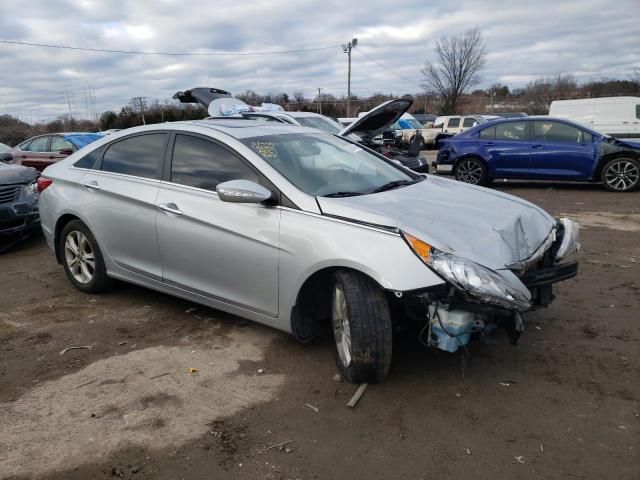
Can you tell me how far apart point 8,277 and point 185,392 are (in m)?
3.77

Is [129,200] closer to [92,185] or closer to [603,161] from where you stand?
[92,185]

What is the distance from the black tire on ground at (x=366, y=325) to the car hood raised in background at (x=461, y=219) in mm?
369

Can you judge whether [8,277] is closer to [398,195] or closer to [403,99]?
[398,195]

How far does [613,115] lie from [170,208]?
55.6 feet

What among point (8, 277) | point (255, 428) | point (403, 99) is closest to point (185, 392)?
point (255, 428)

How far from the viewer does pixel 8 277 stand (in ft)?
19.5

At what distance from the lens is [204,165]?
13.1 ft

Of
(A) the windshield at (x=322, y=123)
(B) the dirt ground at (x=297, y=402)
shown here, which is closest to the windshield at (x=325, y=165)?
(B) the dirt ground at (x=297, y=402)

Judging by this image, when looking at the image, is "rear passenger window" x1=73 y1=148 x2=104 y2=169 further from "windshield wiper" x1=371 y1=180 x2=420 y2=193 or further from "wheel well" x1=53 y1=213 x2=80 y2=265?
"windshield wiper" x1=371 y1=180 x2=420 y2=193

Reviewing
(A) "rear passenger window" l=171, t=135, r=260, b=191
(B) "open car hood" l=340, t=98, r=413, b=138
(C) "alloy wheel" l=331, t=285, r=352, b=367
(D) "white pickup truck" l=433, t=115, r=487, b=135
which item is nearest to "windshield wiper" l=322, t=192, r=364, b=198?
(A) "rear passenger window" l=171, t=135, r=260, b=191

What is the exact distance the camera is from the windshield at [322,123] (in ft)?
36.0

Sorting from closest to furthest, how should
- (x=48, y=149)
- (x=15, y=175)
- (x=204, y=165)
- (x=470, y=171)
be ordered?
(x=204, y=165)
(x=15, y=175)
(x=470, y=171)
(x=48, y=149)

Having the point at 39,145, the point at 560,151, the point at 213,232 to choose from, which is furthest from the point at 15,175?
the point at 560,151

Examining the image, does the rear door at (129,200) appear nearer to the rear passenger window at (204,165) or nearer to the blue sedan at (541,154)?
the rear passenger window at (204,165)
